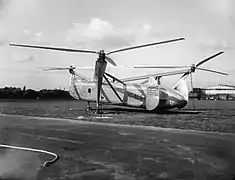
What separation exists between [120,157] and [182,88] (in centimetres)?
3325

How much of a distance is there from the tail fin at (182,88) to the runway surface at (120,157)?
2505 cm

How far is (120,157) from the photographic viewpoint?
12.0 m

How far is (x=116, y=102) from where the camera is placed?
1663 inches

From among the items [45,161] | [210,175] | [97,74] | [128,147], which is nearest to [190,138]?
[128,147]

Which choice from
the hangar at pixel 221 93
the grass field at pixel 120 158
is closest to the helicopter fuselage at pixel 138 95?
the grass field at pixel 120 158

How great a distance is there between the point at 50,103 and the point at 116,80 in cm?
2915

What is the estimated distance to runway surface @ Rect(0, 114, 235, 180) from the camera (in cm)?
949

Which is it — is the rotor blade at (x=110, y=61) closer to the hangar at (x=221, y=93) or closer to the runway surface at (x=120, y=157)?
the runway surface at (x=120, y=157)

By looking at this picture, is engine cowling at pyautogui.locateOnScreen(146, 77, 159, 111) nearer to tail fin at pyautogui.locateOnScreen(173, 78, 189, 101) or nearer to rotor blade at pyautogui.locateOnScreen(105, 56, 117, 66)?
tail fin at pyautogui.locateOnScreen(173, 78, 189, 101)

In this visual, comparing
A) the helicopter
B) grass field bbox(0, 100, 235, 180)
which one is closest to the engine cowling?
the helicopter

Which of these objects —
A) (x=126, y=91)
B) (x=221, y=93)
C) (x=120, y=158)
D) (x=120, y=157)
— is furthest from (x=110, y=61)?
(x=221, y=93)

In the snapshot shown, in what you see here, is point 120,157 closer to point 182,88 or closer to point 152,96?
point 152,96

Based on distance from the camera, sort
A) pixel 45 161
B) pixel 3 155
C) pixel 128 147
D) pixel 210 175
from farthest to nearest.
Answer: pixel 128 147
pixel 3 155
pixel 45 161
pixel 210 175

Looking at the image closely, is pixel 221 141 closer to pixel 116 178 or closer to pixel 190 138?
pixel 190 138
